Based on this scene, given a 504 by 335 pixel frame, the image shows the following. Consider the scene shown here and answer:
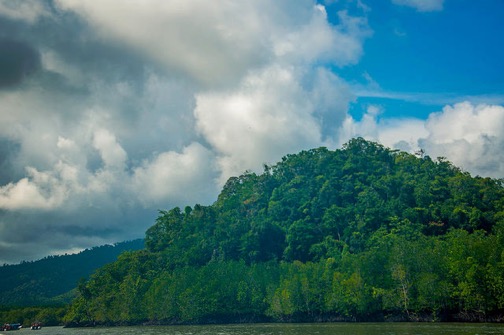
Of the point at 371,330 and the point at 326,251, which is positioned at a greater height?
the point at 326,251

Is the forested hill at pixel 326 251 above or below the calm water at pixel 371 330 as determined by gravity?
above

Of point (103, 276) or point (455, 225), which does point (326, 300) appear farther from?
point (103, 276)

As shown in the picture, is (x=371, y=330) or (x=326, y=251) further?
(x=326, y=251)

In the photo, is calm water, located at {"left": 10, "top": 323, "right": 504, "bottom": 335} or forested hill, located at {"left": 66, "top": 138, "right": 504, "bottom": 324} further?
forested hill, located at {"left": 66, "top": 138, "right": 504, "bottom": 324}

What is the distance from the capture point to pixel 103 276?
10756 cm

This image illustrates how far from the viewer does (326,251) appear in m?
89.8

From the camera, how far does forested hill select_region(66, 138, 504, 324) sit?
5953 cm

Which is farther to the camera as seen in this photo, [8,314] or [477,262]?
[8,314]

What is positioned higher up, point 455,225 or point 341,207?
point 341,207

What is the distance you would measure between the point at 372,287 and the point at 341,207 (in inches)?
1444

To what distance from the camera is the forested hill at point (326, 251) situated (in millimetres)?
59531

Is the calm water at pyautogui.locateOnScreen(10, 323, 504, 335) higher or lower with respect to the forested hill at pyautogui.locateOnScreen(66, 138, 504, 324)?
lower

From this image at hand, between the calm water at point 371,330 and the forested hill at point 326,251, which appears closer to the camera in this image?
the calm water at point 371,330

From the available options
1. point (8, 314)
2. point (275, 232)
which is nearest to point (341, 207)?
point (275, 232)
